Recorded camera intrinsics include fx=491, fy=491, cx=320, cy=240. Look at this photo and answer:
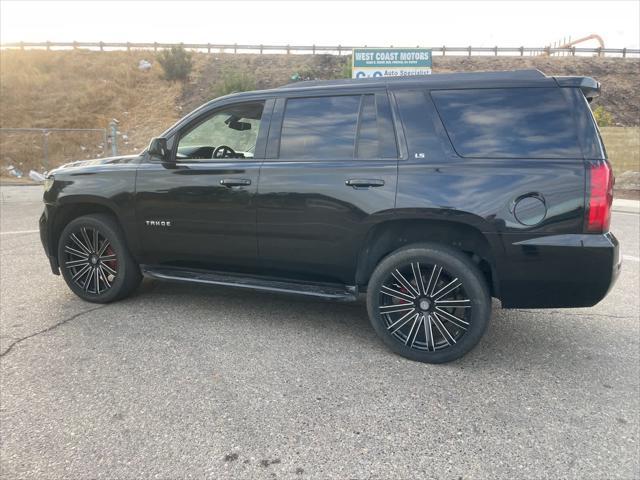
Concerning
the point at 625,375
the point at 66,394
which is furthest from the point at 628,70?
the point at 66,394

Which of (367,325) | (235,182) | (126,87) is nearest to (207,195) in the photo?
(235,182)

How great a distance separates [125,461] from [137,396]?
0.62 m

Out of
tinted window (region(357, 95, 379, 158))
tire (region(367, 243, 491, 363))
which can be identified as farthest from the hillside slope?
tire (region(367, 243, 491, 363))

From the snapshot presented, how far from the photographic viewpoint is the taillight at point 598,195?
3.01 metres

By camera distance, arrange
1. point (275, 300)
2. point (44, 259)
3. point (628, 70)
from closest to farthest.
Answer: point (275, 300)
point (44, 259)
point (628, 70)

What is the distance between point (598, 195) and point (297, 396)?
7.25 feet

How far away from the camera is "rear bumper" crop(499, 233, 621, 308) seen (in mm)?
3057

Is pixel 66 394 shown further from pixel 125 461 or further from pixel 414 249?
pixel 414 249

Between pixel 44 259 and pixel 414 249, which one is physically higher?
pixel 414 249

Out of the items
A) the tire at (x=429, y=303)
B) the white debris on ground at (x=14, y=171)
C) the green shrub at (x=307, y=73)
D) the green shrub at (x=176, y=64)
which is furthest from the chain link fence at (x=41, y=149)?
the tire at (x=429, y=303)

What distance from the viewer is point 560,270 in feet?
10.2

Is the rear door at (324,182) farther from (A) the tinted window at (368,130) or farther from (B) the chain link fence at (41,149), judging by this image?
(B) the chain link fence at (41,149)

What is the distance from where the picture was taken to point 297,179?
3682mm

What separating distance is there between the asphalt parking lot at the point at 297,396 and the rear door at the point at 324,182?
67 cm
